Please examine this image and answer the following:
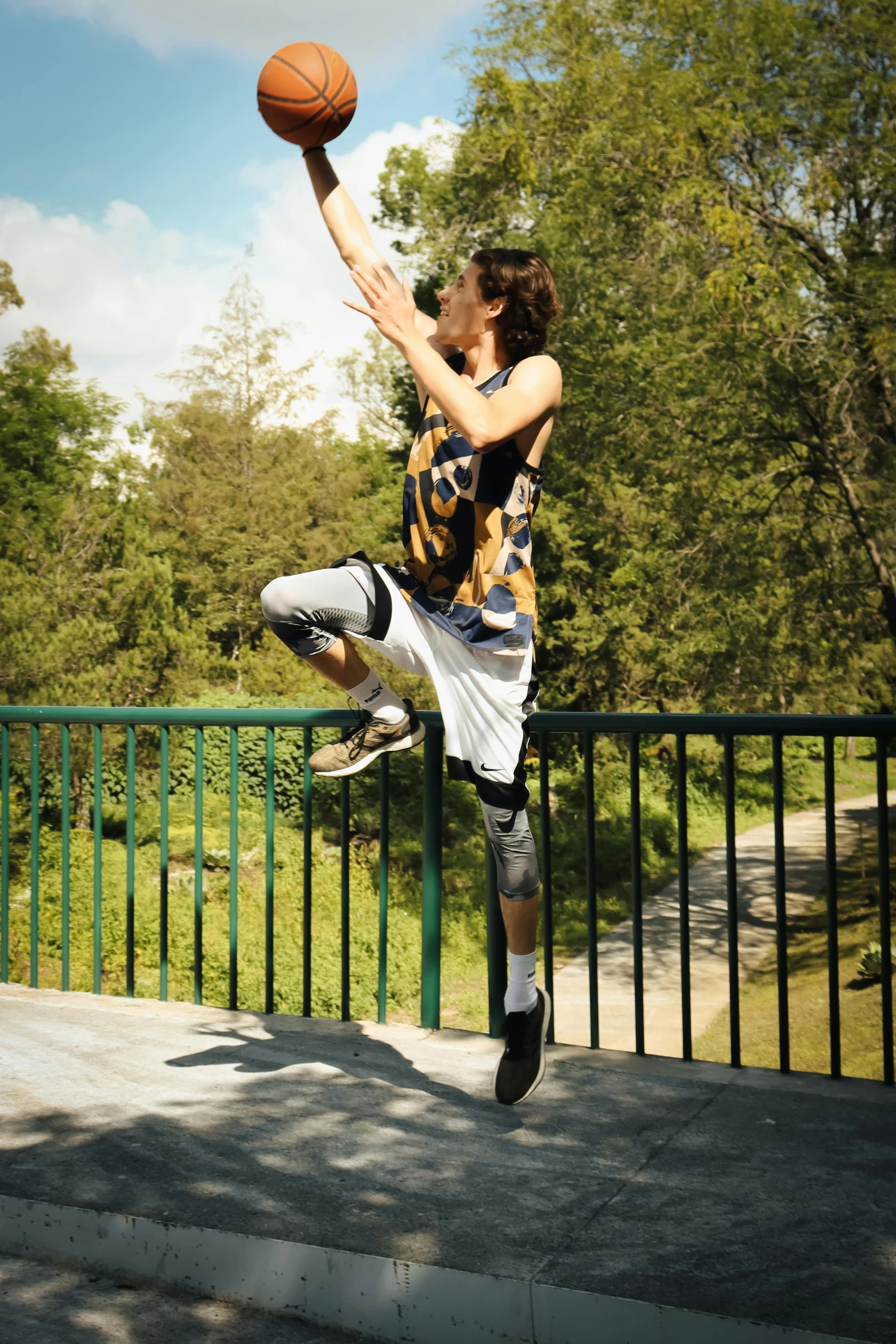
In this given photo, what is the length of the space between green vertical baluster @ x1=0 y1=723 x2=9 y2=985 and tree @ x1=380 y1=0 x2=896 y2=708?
9544mm

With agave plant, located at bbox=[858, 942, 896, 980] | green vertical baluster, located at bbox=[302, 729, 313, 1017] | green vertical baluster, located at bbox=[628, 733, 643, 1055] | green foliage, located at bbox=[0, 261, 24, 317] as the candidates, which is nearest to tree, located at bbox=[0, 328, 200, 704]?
green foliage, located at bbox=[0, 261, 24, 317]

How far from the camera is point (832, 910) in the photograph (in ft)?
11.3

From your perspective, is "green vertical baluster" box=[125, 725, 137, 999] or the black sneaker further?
"green vertical baluster" box=[125, 725, 137, 999]

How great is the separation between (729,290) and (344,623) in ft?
34.6

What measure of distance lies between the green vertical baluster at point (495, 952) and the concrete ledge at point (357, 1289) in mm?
1516

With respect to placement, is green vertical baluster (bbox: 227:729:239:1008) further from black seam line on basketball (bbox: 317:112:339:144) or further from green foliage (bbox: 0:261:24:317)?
green foliage (bbox: 0:261:24:317)

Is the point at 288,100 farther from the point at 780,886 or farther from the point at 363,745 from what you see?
the point at 780,886

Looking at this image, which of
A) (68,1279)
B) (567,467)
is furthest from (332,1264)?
(567,467)

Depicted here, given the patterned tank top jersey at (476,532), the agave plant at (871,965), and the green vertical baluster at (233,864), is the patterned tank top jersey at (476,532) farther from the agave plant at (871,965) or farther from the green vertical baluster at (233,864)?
the agave plant at (871,965)

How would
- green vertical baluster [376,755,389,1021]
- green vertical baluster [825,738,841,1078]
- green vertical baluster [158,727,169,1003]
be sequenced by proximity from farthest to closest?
green vertical baluster [158,727,169,1003], green vertical baluster [376,755,389,1021], green vertical baluster [825,738,841,1078]

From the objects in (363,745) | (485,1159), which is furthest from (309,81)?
(485,1159)

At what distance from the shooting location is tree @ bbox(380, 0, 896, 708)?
12.7 m

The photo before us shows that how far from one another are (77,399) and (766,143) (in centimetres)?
1790

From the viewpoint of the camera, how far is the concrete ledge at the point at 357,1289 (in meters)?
2.00
